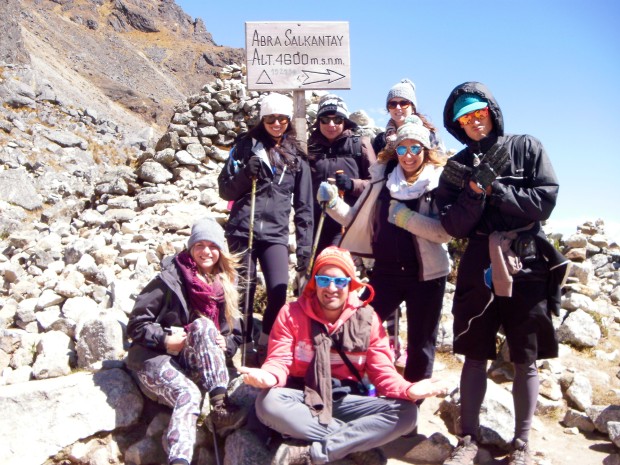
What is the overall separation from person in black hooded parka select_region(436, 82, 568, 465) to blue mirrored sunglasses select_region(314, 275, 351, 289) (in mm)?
856

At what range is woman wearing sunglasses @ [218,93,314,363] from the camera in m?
4.83

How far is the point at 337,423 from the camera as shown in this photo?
377cm

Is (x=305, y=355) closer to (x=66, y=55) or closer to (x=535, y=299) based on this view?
(x=535, y=299)

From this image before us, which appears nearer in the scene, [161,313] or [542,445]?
[161,313]

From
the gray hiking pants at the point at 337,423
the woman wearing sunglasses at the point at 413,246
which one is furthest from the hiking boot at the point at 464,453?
the woman wearing sunglasses at the point at 413,246

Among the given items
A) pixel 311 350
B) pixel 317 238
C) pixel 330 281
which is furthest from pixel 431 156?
pixel 311 350

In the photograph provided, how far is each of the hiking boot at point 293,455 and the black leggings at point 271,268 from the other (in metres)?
1.42

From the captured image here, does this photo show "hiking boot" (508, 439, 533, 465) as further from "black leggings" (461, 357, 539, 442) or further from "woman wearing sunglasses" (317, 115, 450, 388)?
"woman wearing sunglasses" (317, 115, 450, 388)

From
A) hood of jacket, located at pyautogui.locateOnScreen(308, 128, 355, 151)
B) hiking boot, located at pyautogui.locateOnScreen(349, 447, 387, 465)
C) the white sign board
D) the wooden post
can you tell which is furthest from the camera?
the wooden post

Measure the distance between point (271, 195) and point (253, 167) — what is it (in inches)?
12.6

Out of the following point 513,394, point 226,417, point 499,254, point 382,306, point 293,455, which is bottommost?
point 293,455

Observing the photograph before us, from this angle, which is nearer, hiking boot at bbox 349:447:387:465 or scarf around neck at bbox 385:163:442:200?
hiking boot at bbox 349:447:387:465

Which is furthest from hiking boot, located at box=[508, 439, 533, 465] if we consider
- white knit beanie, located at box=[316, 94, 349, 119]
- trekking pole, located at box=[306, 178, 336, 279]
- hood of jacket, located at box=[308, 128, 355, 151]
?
white knit beanie, located at box=[316, 94, 349, 119]

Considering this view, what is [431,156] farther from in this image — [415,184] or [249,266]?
[249,266]
